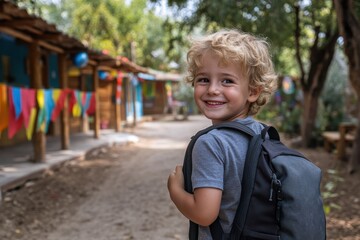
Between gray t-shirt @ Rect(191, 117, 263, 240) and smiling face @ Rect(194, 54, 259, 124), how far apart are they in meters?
0.12

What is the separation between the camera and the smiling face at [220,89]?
1356 millimetres

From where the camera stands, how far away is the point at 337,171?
6.95 m

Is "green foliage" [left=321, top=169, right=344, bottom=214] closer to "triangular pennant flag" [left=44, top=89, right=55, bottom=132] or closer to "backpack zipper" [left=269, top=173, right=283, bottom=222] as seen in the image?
"backpack zipper" [left=269, top=173, right=283, bottom=222]

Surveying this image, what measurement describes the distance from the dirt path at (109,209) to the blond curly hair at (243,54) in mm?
2878

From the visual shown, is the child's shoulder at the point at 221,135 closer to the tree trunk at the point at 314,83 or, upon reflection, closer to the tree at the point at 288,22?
the tree at the point at 288,22

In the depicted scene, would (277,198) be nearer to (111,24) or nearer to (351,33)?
(351,33)

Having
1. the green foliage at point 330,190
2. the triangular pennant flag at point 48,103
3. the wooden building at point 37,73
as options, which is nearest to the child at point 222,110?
the green foliage at point 330,190

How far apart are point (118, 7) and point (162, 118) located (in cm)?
716

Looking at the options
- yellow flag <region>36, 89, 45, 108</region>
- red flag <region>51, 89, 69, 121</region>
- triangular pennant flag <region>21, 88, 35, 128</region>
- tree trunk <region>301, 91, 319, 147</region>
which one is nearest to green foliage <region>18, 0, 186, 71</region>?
tree trunk <region>301, 91, 319, 147</region>

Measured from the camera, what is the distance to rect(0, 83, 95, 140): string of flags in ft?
17.1

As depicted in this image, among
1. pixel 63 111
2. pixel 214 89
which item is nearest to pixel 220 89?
pixel 214 89

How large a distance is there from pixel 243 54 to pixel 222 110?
0.65 ft

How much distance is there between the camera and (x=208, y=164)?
124cm

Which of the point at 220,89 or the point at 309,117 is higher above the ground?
the point at 220,89
